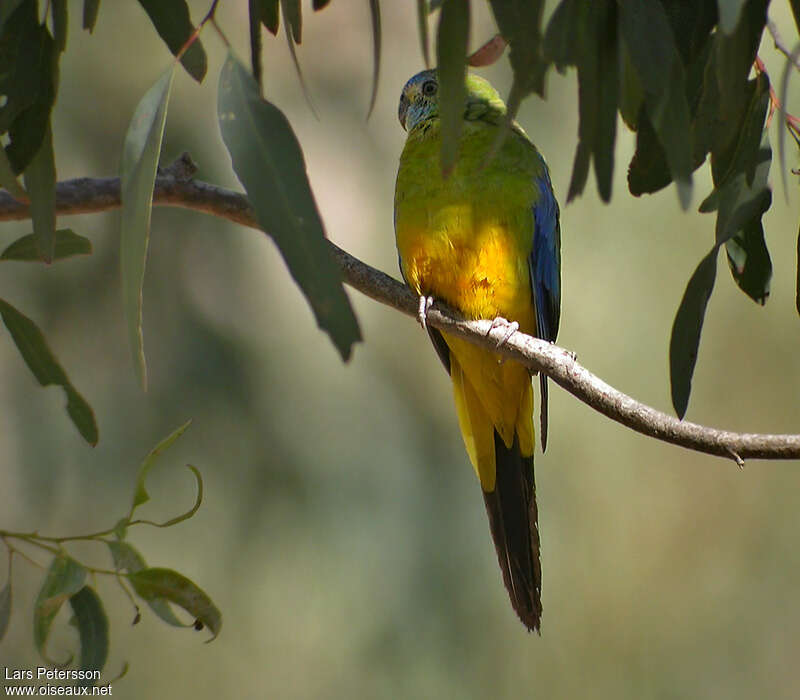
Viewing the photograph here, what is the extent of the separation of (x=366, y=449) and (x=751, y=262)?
96.5 inches

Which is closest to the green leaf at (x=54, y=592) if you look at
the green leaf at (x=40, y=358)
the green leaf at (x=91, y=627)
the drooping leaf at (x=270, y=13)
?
the green leaf at (x=91, y=627)

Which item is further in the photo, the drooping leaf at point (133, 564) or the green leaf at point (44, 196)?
the drooping leaf at point (133, 564)

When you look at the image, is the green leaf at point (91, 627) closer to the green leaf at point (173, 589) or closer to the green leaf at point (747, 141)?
the green leaf at point (173, 589)

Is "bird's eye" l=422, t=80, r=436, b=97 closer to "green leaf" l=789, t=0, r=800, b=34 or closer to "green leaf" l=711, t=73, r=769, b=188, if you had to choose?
"green leaf" l=711, t=73, r=769, b=188

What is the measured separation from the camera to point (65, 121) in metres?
3.96

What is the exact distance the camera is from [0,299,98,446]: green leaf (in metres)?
1.72

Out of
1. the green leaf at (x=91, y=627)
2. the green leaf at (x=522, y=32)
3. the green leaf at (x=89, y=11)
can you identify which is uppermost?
the green leaf at (x=89, y=11)

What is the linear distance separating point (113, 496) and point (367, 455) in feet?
3.14

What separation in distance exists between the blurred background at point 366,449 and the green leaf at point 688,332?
2.24m

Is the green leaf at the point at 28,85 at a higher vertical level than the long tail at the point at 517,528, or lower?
higher

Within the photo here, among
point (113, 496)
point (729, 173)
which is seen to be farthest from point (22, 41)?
point (113, 496)

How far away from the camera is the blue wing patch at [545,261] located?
2363 mm

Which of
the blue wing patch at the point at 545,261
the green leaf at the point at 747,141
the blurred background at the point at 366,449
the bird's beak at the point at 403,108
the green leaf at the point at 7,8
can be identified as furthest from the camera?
the blurred background at the point at 366,449

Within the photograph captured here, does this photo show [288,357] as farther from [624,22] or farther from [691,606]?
[624,22]
